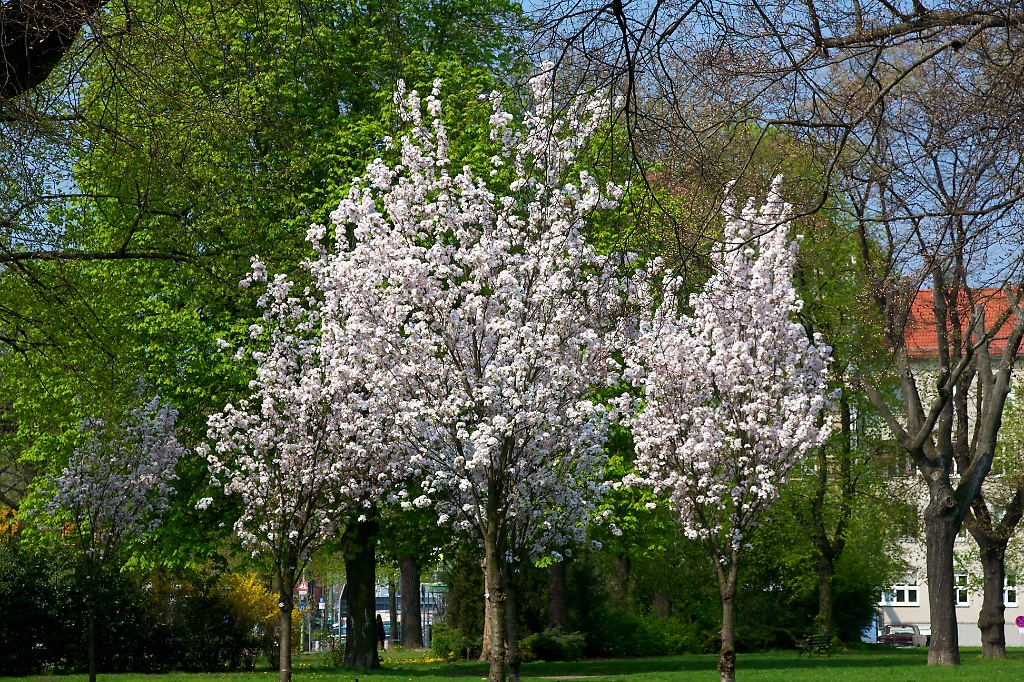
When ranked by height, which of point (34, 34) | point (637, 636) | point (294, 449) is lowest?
point (637, 636)

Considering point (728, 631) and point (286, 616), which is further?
point (286, 616)

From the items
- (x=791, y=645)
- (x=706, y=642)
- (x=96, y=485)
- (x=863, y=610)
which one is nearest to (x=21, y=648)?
(x=96, y=485)

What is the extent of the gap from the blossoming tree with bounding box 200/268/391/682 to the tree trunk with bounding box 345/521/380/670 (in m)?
4.83

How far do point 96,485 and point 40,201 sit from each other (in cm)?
1020

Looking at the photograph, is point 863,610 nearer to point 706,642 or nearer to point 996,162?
point 706,642

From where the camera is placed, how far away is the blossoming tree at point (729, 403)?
1848cm

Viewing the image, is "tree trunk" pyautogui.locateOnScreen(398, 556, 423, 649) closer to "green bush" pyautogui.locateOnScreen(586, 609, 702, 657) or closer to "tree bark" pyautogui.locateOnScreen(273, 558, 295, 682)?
"green bush" pyautogui.locateOnScreen(586, 609, 702, 657)

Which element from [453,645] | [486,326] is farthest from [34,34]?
[453,645]

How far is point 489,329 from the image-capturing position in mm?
14750

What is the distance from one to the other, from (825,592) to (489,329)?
75.7ft

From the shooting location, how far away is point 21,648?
72.9ft

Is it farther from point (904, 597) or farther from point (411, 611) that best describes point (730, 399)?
point (904, 597)

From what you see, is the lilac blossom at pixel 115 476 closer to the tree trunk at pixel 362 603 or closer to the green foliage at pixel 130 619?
the green foliage at pixel 130 619

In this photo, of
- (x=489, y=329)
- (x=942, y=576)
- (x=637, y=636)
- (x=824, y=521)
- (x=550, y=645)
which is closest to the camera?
(x=489, y=329)
